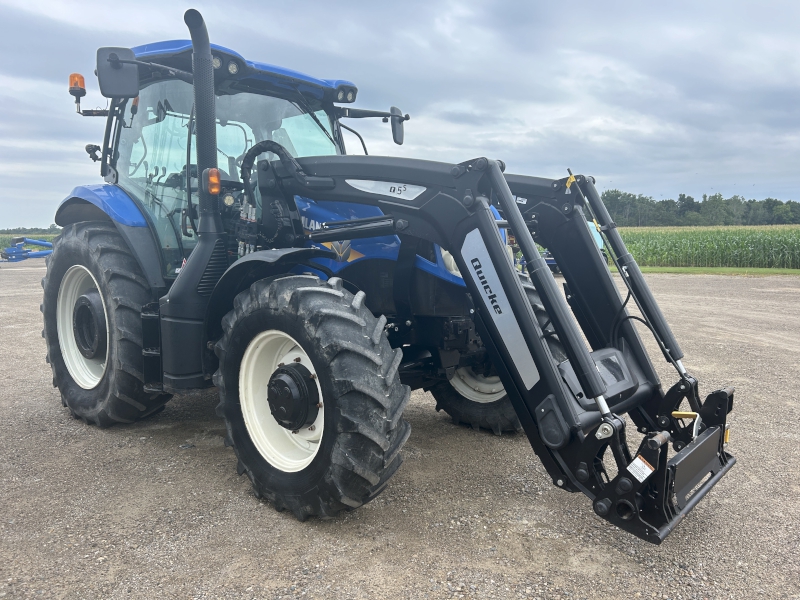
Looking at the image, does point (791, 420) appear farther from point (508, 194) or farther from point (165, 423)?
point (165, 423)

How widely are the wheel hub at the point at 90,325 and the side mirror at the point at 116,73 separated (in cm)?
176

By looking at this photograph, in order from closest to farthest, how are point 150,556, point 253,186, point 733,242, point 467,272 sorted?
point 150,556 < point 467,272 < point 253,186 < point 733,242

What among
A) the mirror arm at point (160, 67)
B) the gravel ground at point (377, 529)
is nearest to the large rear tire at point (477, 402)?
the gravel ground at point (377, 529)

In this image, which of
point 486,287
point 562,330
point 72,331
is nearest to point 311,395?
point 486,287

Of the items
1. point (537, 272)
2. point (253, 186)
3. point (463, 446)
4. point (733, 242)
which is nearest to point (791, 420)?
point (463, 446)

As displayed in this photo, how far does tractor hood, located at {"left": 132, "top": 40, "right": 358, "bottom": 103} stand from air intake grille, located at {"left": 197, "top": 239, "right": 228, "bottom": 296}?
1234mm

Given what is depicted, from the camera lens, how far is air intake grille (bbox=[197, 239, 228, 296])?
4.02 metres

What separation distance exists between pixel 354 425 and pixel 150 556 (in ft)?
3.85

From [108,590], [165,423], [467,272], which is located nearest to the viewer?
[108,590]

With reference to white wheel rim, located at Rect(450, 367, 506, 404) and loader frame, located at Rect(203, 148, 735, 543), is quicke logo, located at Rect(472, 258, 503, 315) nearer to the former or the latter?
loader frame, located at Rect(203, 148, 735, 543)

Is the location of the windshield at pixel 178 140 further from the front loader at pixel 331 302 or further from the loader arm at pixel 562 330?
the loader arm at pixel 562 330

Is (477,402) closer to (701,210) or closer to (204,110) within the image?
(204,110)

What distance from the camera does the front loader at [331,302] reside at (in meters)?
2.94

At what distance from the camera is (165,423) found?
498 centimetres
